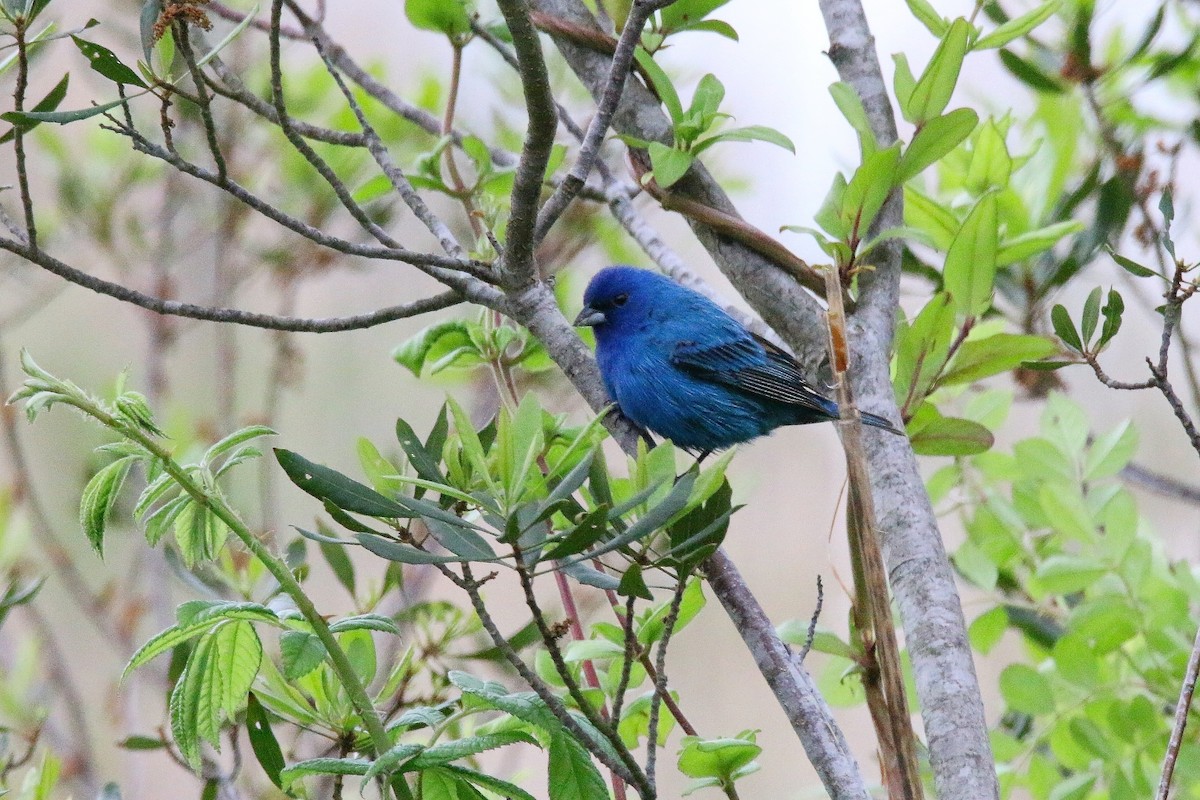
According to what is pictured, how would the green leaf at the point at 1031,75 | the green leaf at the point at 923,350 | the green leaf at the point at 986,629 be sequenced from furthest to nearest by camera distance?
1. the green leaf at the point at 1031,75
2. the green leaf at the point at 986,629
3. the green leaf at the point at 923,350

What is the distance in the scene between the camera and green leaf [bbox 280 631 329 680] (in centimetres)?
113

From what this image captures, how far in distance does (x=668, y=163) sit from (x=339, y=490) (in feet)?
2.62

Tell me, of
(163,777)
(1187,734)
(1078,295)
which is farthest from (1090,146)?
(163,777)

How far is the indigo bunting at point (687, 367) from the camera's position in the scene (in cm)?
312

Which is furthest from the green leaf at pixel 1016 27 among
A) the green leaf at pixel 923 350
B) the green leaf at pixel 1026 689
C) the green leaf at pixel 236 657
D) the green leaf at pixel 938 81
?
the green leaf at pixel 236 657

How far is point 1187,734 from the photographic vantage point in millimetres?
2047

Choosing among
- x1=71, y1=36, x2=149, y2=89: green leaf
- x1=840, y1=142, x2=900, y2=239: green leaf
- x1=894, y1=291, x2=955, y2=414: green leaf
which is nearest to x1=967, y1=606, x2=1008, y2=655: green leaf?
x1=894, y1=291, x2=955, y2=414: green leaf

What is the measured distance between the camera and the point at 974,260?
5.49ft

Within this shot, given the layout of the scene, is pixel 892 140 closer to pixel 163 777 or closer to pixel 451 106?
pixel 451 106

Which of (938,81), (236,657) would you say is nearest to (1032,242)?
(938,81)

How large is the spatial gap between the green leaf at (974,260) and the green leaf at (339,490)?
3.21 ft

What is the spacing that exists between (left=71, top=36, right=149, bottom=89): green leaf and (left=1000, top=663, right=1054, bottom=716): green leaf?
64.1 inches

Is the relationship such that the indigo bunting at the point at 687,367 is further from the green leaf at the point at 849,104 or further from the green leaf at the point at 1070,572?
the green leaf at the point at 849,104

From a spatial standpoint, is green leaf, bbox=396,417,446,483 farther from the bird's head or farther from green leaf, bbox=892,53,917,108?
the bird's head
